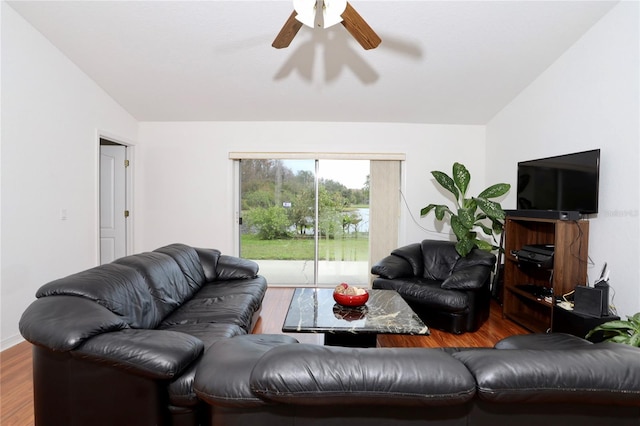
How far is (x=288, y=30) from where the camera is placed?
2037mm

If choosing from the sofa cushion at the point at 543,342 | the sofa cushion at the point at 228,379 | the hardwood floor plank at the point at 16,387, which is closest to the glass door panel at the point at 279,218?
the hardwood floor plank at the point at 16,387

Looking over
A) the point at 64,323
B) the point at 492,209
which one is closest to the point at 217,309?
the point at 64,323

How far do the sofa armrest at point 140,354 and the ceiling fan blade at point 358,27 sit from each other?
197 cm

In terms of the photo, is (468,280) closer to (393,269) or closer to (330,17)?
(393,269)

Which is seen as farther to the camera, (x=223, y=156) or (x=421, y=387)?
(x=223, y=156)

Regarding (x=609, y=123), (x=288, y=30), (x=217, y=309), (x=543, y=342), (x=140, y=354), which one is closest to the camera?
(x=140, y=354)

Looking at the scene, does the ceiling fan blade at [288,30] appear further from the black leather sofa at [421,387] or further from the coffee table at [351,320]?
the coffee table at [351,320]

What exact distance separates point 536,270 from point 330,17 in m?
3.37

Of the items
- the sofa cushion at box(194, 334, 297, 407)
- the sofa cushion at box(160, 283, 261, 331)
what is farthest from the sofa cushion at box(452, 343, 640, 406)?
the sofa cushion at box(160, 283, 261, 331)

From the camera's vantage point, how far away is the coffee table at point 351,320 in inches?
85.4

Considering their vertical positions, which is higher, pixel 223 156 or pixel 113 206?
pixel 223 156

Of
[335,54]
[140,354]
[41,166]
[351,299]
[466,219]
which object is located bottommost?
[351,299]

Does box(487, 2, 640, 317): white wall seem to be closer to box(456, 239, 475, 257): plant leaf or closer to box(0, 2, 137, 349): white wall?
box(456, 239, 475, 257): plant leaf

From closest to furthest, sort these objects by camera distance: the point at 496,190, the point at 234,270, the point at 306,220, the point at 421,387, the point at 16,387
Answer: the point at 421,387 → the point at 16,387 → the point at 234,270 → the point at 496,190 → the point at 306,220
